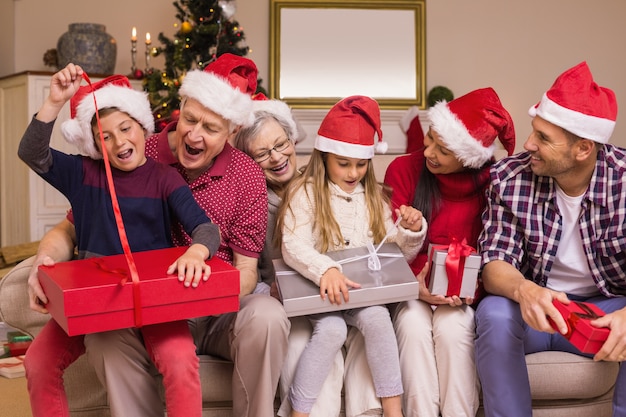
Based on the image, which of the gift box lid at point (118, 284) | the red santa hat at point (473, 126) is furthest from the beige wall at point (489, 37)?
the gift box lid at point (118, 284)

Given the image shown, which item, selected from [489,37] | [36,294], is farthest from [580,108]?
[489,37]

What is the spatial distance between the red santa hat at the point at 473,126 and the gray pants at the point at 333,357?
0.60 m

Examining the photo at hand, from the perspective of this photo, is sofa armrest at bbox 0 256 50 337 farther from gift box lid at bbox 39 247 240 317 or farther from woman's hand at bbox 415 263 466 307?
woman's hand at bbox 415 263 466 307

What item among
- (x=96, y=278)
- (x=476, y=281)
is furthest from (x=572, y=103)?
(x=96, y=278)

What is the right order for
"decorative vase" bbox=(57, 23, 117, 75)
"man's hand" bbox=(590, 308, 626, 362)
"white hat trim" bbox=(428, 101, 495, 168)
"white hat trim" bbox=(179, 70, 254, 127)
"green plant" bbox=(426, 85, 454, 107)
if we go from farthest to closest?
"green plant" bbox=(426, 85, 454, 107)
"decorative vase" bbox=(57, 23, 117, 75)
"white hat trim" bbox=(428, 101, 495, 168)
"white hat trim" bbox=(179, 70, 254, 127)
"man's hand" bbox=(590, 308, 626, 362)

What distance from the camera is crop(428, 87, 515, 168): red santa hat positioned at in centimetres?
223

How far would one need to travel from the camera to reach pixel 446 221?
2.32m

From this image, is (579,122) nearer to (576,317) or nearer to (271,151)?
(576,317)

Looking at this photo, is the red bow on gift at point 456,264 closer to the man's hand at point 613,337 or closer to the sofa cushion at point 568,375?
the sofa cushion at point 568,375

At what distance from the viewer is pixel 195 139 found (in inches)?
82.2

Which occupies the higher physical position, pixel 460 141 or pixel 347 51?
pixel 347 51

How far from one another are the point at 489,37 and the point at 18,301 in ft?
14.5

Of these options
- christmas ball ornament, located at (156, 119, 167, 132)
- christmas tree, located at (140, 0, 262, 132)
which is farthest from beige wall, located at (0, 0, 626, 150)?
christmas ball ornament, located at (156, 119, 167, 132)

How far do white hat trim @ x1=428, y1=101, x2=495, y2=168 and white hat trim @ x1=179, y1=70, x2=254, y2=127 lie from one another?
2.05 feet
